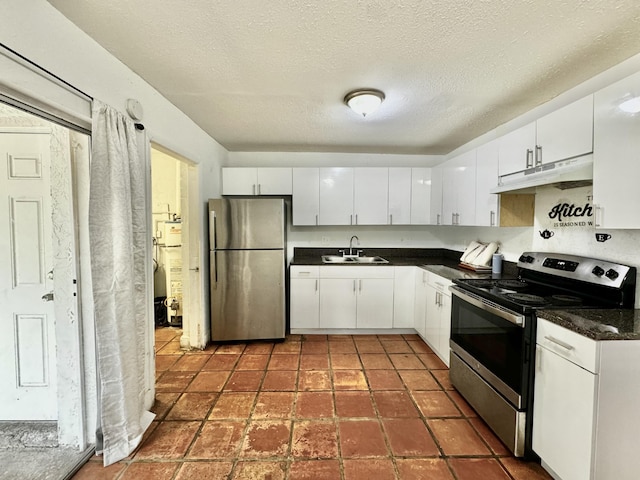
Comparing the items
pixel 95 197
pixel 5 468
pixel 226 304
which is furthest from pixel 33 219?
pixel 226 304

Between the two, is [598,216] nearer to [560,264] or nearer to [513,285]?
[560,264]

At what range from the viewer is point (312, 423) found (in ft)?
6.35

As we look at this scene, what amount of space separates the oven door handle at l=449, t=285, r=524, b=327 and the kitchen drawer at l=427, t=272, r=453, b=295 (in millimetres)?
310

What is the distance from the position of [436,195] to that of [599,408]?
8.72 feet

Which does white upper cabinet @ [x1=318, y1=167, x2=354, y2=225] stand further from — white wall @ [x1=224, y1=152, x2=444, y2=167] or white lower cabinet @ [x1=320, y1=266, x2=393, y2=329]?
white lower cabinet @ [x1=320, y1=266, x2=393, y2=329]

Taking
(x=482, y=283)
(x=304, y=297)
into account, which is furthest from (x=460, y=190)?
(x=304, y=297)

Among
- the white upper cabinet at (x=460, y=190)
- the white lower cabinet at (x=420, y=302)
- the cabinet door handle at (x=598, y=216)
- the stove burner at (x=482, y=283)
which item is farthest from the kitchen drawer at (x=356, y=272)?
the cabinet door handle at (x=598, y=216)

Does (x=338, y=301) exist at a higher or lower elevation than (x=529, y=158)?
lower

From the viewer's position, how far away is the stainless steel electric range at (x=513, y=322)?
1605 mm

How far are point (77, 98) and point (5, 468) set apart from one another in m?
2.08

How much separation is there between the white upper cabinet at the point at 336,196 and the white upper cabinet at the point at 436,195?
1.05 m

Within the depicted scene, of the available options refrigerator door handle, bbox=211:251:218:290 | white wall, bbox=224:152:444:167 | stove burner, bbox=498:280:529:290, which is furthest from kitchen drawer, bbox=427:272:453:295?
refrigerator door handle, bbox=211:251:218:290

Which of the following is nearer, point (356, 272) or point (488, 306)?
point (488, 306)

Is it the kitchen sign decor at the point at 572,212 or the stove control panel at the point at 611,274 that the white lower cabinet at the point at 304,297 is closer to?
the kitchen sign decor at the point at 572,212
